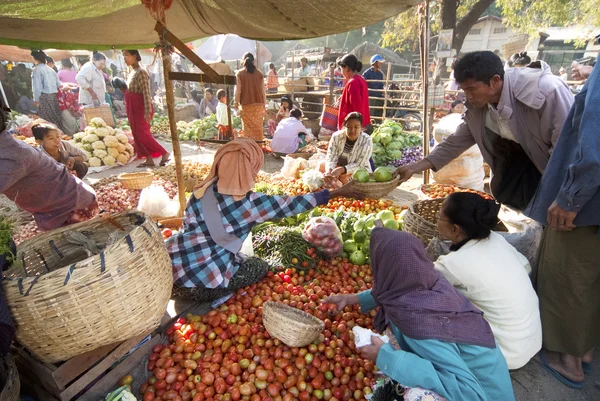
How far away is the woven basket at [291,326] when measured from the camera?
2.05m

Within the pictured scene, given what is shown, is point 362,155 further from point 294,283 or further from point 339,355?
point 339,355

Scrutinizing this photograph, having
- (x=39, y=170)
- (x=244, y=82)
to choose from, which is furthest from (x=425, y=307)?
(x=244, y=82)

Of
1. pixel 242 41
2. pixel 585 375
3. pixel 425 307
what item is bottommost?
pixel 585 375

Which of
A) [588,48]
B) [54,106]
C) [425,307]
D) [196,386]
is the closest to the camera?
[425,307]

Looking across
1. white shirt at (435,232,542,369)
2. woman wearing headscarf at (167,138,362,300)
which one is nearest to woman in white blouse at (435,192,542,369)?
white shirt at (435,232,542,369)

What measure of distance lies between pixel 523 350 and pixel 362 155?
3.19 meters

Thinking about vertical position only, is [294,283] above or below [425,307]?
below

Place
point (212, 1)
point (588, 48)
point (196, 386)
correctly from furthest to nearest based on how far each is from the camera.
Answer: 1. point (588, 48)
2. point (212, 1)
3. point (196, 386)

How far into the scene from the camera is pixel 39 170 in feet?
8.84

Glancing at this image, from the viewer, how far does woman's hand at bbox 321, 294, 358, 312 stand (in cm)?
239

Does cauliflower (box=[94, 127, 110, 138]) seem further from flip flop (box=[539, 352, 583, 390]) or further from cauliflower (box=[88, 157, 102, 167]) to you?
flip flop (box=[539, 352, 583, 390])

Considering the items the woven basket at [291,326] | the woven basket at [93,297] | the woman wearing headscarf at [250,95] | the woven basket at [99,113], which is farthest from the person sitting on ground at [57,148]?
the woven basket at [99,113]

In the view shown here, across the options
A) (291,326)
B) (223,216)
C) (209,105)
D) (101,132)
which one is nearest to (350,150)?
(223,216)

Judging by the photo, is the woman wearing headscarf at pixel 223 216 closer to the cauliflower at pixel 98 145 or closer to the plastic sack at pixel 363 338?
the plastic sack at pixel 363 338
